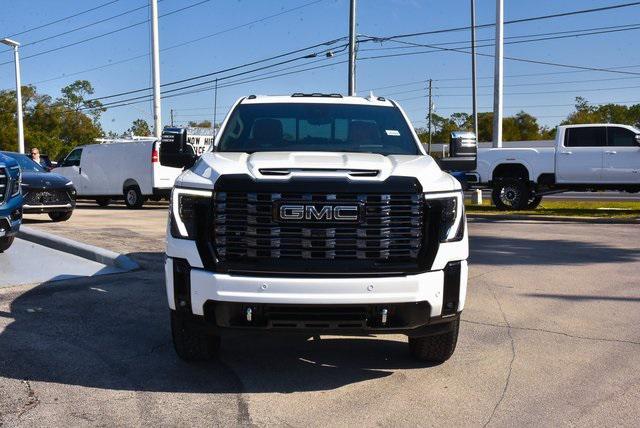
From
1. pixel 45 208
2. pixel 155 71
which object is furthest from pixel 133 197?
pixel 45 208

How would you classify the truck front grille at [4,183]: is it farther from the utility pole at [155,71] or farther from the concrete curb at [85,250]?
the utility pole at [155,71]

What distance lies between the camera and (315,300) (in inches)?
167

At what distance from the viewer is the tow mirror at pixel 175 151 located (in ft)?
19.4

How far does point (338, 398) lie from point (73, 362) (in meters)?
1.94

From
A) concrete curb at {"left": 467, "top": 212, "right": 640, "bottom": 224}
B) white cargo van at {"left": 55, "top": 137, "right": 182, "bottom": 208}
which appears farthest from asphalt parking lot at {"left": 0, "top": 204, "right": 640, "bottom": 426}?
white cargo van at {"left": 55, "top": 137, "right": 182, "bottom": 208}

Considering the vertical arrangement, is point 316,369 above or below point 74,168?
below

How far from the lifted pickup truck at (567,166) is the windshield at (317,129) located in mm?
14050

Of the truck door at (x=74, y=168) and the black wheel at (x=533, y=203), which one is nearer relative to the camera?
the black wheel at (x=533, y=203)

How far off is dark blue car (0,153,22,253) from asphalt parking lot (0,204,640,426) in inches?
45.8

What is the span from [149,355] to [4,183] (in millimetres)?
4227

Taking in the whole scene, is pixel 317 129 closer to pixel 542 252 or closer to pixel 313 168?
pixel 313 168

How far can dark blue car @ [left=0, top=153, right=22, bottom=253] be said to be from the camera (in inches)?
328

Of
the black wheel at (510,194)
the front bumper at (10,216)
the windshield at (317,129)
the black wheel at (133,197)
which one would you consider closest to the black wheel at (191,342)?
the windshield at (317,129)

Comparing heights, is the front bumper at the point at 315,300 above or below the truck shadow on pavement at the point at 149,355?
above
